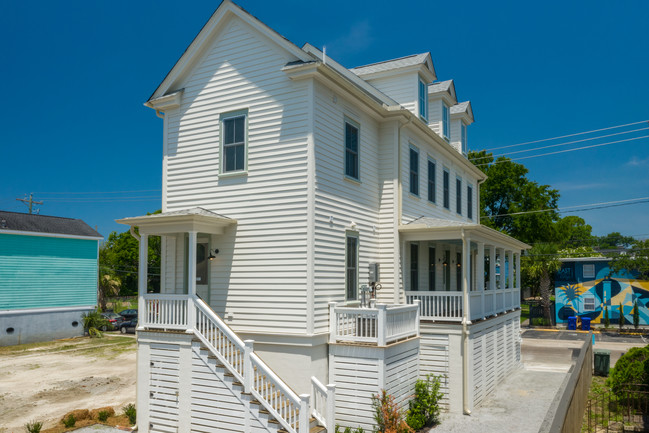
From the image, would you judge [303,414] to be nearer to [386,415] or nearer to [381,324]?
[386,415]

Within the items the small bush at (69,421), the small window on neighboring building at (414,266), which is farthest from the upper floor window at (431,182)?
the small bush at (69,421)

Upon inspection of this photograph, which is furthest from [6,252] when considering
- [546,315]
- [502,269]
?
[546,315]

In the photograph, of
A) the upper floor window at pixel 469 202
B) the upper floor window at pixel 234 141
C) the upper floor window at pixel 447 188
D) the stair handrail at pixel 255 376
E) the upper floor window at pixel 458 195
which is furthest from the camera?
the upper floor window at pixel 469 202

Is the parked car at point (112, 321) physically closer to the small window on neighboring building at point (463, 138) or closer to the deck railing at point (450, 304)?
the small window on neighboring building at point (463, 138)

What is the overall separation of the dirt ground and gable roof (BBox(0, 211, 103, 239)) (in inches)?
272

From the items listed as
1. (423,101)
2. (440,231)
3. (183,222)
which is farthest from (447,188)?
(183,222)

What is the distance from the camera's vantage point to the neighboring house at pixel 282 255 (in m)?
12.0

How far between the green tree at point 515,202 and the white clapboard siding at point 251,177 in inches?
1405

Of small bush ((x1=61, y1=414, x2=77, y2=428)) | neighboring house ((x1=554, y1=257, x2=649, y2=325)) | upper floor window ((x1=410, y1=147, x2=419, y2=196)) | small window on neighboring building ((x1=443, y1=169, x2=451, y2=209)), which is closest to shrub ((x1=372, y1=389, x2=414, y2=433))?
upper floor window ((x1=410, y1=147, x2=419, y2=196))

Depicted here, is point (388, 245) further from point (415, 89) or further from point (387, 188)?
point (415, 89)

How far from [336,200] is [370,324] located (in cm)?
325

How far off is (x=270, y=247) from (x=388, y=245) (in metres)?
4.34

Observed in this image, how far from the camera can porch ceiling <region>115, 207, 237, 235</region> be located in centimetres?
1257

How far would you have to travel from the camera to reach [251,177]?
1342 centimetres
